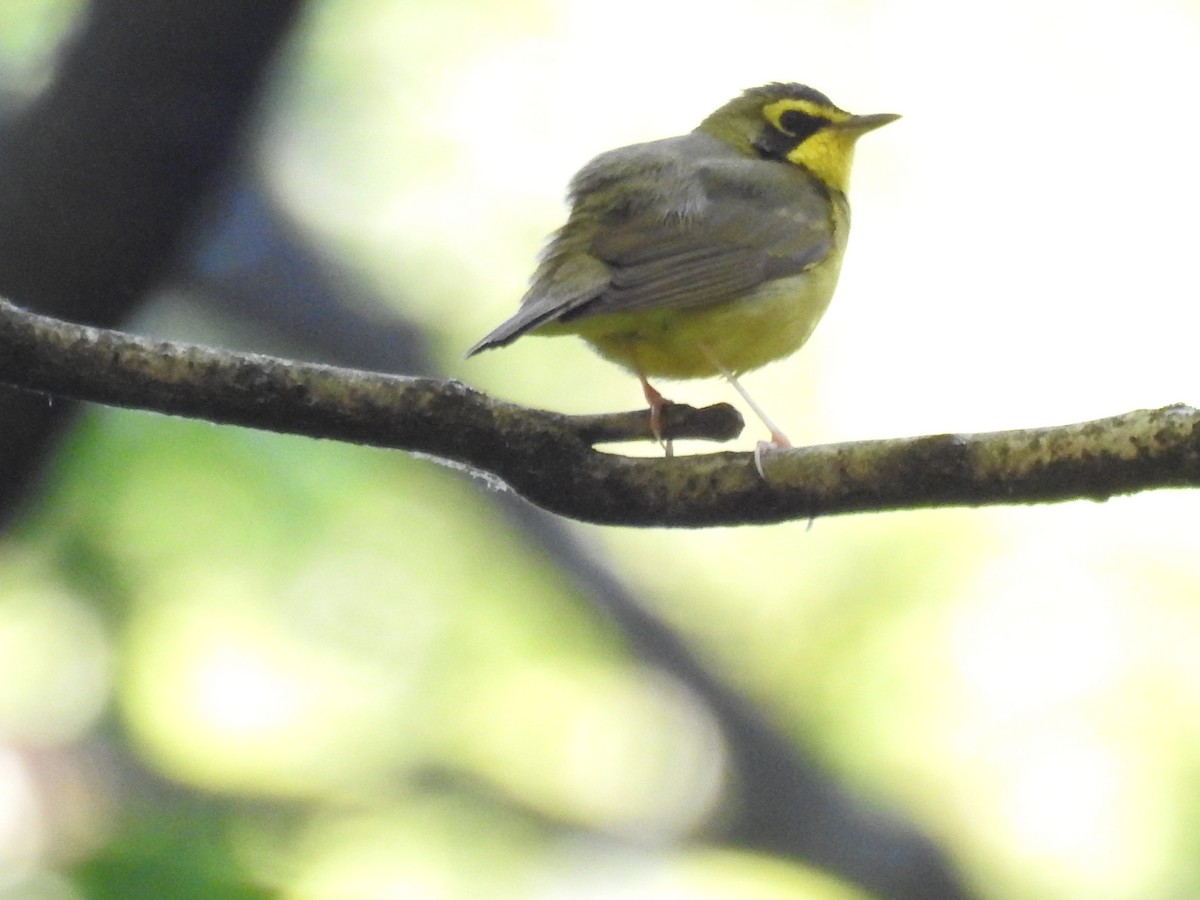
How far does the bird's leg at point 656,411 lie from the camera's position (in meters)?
3.33

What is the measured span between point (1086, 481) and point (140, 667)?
3604 mm

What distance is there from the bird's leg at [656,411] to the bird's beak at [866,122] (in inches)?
60.4

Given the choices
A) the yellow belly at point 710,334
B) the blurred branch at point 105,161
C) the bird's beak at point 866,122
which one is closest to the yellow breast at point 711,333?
the yellow belly at point 710,334

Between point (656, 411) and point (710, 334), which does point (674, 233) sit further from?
point (656, 411)

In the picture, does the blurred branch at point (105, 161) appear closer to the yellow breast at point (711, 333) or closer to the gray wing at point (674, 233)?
the gray wing at point (674, 233)

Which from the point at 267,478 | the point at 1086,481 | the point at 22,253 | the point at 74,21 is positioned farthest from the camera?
the point at 267,478

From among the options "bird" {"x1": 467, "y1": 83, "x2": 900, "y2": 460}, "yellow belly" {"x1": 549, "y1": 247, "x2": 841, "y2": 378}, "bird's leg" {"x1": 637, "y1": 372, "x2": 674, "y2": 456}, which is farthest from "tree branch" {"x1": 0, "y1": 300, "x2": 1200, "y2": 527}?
"yellow belly" {"x1": 549, "y1": 247, "x2": 841, "y2": 378}

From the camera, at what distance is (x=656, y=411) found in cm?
346

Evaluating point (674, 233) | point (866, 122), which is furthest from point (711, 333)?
point (866, 122)

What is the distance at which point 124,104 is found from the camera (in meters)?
4.12

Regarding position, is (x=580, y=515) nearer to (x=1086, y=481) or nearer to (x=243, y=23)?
(x=1086, y=481)

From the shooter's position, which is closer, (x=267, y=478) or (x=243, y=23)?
(x=243, y=23)

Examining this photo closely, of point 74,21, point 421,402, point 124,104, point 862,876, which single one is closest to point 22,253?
point 124,104

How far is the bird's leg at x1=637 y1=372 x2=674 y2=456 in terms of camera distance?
10.9ft
